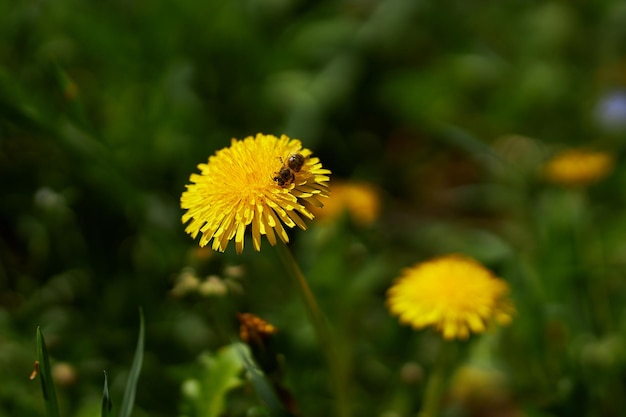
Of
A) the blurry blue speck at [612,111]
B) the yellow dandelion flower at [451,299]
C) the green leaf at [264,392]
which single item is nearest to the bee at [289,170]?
the green leaf at [264,392]

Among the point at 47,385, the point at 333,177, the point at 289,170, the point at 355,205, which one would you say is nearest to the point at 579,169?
the point at 355,205

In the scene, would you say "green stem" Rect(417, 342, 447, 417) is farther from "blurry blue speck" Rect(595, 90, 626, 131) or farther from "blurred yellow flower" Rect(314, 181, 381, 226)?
"blurry blue speck" Rect(595, 90, 626, 131)

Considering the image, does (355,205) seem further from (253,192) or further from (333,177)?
(253,192)

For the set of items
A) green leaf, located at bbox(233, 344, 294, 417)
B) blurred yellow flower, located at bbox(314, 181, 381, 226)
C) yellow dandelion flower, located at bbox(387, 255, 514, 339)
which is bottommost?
→ green leaf, located at bbox(233, 344, 294, 417)

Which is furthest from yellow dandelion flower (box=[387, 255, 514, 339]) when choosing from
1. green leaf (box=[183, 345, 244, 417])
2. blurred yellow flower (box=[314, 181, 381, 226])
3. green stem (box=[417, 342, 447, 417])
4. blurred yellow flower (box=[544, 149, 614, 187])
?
blurred yellow flower (box=[544, 149, 614, 187])

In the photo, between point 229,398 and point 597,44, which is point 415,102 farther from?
point 229,398

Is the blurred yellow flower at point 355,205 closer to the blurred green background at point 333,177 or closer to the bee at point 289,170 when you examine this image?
the blurred green background at point 333,177
